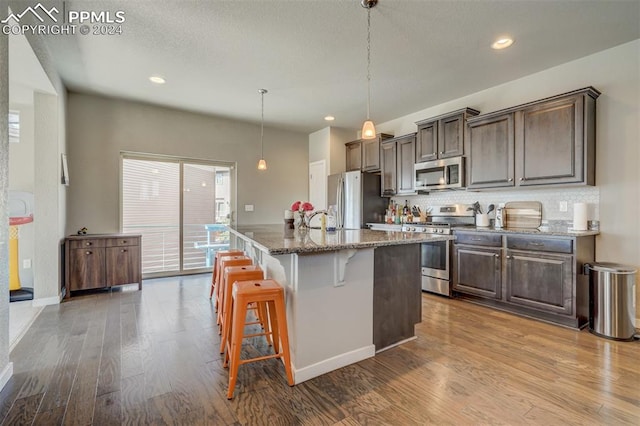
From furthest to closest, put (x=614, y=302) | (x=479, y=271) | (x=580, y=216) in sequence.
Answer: (x=479, y=271) < (x=580, y=216) < (x=614, y=302)

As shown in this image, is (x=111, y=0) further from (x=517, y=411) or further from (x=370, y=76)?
(x=517, y=411)

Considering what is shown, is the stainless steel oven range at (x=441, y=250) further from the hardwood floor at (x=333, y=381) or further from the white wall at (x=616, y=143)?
the white wall at (x=616, y=143)

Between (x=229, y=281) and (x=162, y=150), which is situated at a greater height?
(x=162, y=150)

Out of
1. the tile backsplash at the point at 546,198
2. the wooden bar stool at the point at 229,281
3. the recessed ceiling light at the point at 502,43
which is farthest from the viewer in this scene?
the tile backsplash at the point at 546,198

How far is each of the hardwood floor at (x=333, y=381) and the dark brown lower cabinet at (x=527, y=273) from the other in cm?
24

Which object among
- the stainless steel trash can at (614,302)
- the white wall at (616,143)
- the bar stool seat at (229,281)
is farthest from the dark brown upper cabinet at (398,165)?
the bar stool seat at (229,281)

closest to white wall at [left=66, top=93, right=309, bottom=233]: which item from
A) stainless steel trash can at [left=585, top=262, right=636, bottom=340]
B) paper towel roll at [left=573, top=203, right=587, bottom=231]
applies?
paper towel roll at [left=573, top=203, right=587, bottom=231]

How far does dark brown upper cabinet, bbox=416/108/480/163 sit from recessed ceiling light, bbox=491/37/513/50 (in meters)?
1.02

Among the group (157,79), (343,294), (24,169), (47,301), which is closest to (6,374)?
(47,301)

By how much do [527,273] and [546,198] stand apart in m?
0.99

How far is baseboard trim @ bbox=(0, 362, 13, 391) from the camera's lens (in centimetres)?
195

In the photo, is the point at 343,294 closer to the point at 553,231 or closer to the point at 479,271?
the point at 479,271

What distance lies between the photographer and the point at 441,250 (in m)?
4.08

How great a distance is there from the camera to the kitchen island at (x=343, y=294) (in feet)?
6.76
